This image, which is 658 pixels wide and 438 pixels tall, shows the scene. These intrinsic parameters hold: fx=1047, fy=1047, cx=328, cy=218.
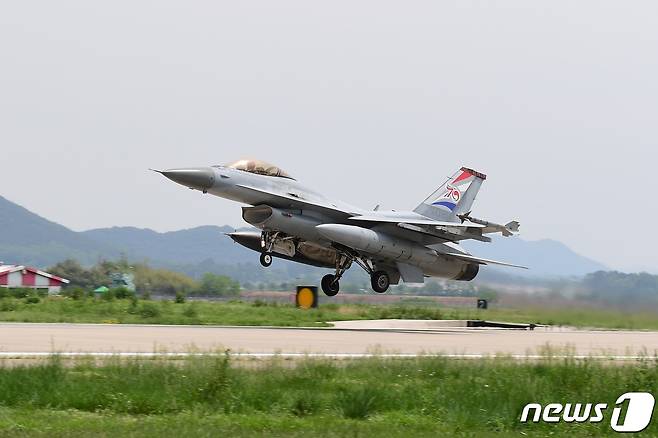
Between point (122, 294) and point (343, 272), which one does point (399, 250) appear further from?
point (122, 294)

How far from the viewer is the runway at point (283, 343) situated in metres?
16.3

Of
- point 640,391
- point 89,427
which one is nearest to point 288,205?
point 640,391

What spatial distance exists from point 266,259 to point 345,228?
8.37 ft

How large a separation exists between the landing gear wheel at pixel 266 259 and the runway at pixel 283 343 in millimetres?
6543

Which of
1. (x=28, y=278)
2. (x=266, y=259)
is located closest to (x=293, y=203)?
(x=266, y=259)

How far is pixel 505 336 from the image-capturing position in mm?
25219

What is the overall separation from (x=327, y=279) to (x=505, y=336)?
391 inches

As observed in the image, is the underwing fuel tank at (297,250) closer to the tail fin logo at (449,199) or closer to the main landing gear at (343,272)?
the main landing gear at (343,272)

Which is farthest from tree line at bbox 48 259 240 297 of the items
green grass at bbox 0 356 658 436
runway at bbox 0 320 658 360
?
green grass at bbox 0 356 658 436

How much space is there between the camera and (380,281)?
3347 centimetres

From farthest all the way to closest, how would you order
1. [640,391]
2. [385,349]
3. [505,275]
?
1. [505,275]
2. [385,349]
3. [640,391]

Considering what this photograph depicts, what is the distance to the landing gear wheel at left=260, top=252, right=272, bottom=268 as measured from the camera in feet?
98.4

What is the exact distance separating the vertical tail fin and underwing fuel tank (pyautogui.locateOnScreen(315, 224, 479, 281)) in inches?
69.9

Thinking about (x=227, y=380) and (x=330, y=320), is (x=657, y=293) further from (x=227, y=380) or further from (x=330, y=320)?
(x=227, y=380)
